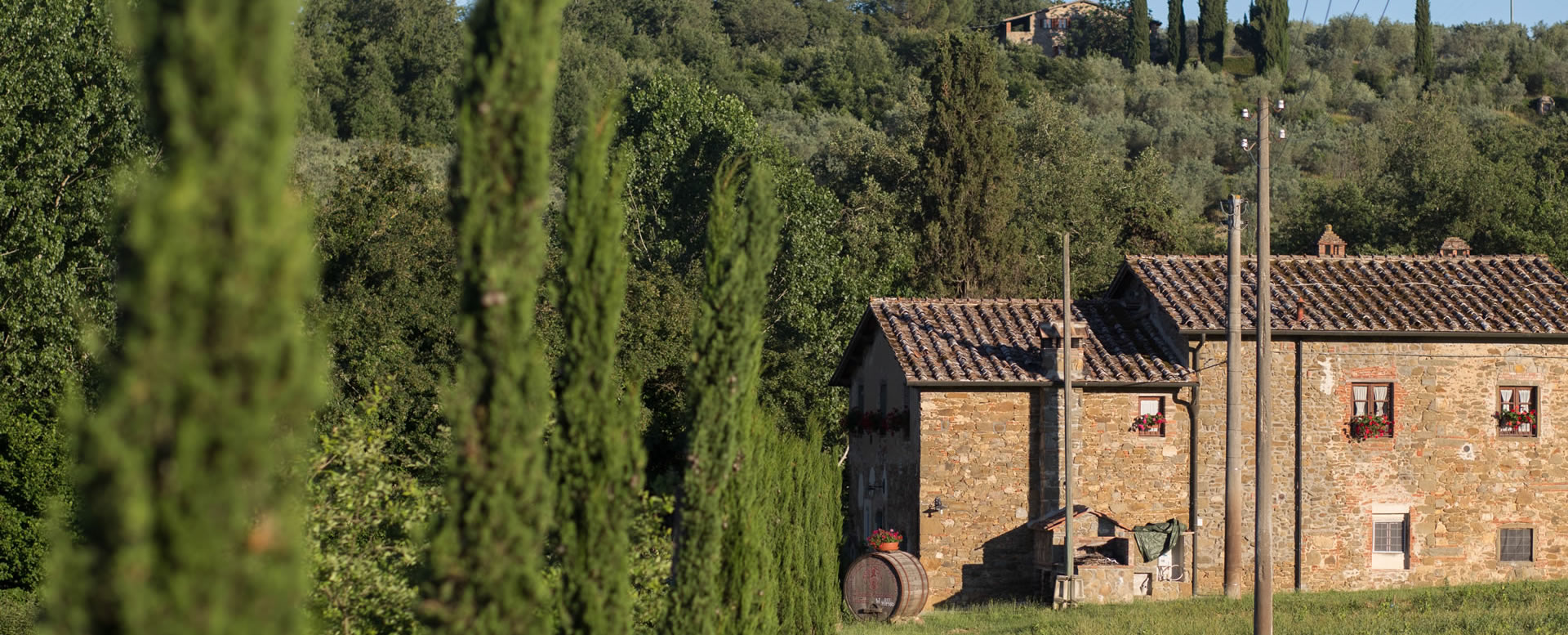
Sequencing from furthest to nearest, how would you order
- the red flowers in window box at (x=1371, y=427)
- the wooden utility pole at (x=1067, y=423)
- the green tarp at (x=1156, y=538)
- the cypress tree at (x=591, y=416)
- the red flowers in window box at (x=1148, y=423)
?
the red flowers in window box at (x=1371, y=427), the red flowers in window box at (x=1148, y=423), the green tarp at (x=1156, y=538), the wooden utility pole at (x=1067, y=423), the cypress tree at (x=591, y=416)

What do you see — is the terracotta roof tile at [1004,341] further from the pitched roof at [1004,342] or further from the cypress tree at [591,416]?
the cypress tree at [591,416]

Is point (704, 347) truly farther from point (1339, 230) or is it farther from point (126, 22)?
point (1339, 230)

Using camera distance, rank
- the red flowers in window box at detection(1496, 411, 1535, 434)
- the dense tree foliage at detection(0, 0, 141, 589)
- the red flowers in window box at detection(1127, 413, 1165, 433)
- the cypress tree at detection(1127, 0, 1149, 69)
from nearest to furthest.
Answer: the dense tree foliage at detection(0, 0, 141, 589) → the red flowers in window box at detection(1127, 413, 1165, 433) → the red flowers in window box at detection(1496, 411, 1535, 434) → the cypress tree at detection(1127, 0, 1149, 69)

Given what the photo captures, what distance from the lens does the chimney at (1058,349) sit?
23.5 m

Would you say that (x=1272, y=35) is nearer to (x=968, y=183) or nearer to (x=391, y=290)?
(x=968, y=183)

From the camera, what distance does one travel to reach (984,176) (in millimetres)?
38281

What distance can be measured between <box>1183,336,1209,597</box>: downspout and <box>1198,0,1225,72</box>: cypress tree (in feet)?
225

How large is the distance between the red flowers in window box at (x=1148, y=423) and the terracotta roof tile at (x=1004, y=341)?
681 millimetres

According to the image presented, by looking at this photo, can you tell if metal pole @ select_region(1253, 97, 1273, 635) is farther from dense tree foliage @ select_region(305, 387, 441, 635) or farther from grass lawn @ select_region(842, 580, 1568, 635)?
dense tree foliage @ select_region(305, 387, 441, 635)

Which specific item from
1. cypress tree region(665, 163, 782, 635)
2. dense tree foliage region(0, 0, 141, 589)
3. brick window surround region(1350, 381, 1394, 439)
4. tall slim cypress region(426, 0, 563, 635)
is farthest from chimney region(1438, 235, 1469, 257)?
tall slim cypress region(426, 0, 563, 635)

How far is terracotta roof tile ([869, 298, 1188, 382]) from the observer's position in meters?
23.7

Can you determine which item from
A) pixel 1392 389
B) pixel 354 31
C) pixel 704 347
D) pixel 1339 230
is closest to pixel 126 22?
pixel 704 347

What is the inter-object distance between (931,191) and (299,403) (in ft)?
114

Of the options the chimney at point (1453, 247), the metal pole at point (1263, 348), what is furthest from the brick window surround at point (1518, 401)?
the metal pole at point (1263, 348)
